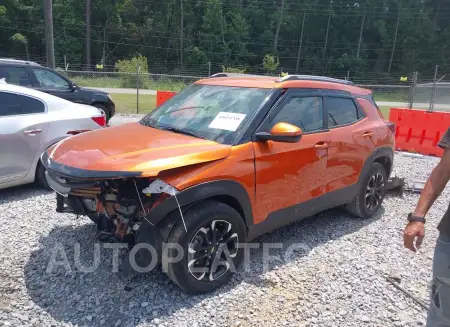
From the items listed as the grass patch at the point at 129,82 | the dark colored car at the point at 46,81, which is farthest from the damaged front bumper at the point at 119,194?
the grass patch at the point at 129,82

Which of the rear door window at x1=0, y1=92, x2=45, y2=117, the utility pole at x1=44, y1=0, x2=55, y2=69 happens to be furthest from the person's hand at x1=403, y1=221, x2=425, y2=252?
the utility pole at x1=44, y1=0, x2=55, y2=69

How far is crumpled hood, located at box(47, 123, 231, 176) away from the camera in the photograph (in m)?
2.79

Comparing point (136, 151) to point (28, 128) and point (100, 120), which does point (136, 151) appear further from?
point (100, 120)

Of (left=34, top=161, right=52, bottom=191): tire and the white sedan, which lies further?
(left=34, top=161, right=52, bottom=191): tire

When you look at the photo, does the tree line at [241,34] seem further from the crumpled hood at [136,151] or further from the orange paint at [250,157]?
the crumpled hood at [136,151]

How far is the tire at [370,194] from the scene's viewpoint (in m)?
4.70

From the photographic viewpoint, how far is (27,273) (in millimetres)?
3328

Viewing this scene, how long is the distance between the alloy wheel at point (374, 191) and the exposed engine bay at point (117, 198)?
2.95 meters

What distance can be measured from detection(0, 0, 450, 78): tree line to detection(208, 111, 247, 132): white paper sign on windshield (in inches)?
1687

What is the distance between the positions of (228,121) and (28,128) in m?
2.87

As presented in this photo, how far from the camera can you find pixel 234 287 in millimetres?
3270

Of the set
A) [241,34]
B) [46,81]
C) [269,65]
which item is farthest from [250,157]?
[241,34]

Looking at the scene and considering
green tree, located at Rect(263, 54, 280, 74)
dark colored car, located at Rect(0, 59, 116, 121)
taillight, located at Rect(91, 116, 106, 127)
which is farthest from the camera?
green tree, located at Rect(263, 54, 280, 74)

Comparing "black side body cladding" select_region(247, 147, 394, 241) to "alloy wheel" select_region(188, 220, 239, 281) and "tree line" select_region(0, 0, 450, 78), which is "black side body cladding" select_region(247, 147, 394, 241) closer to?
"alloy wheel" select_region(188, 220, 239, 281)
